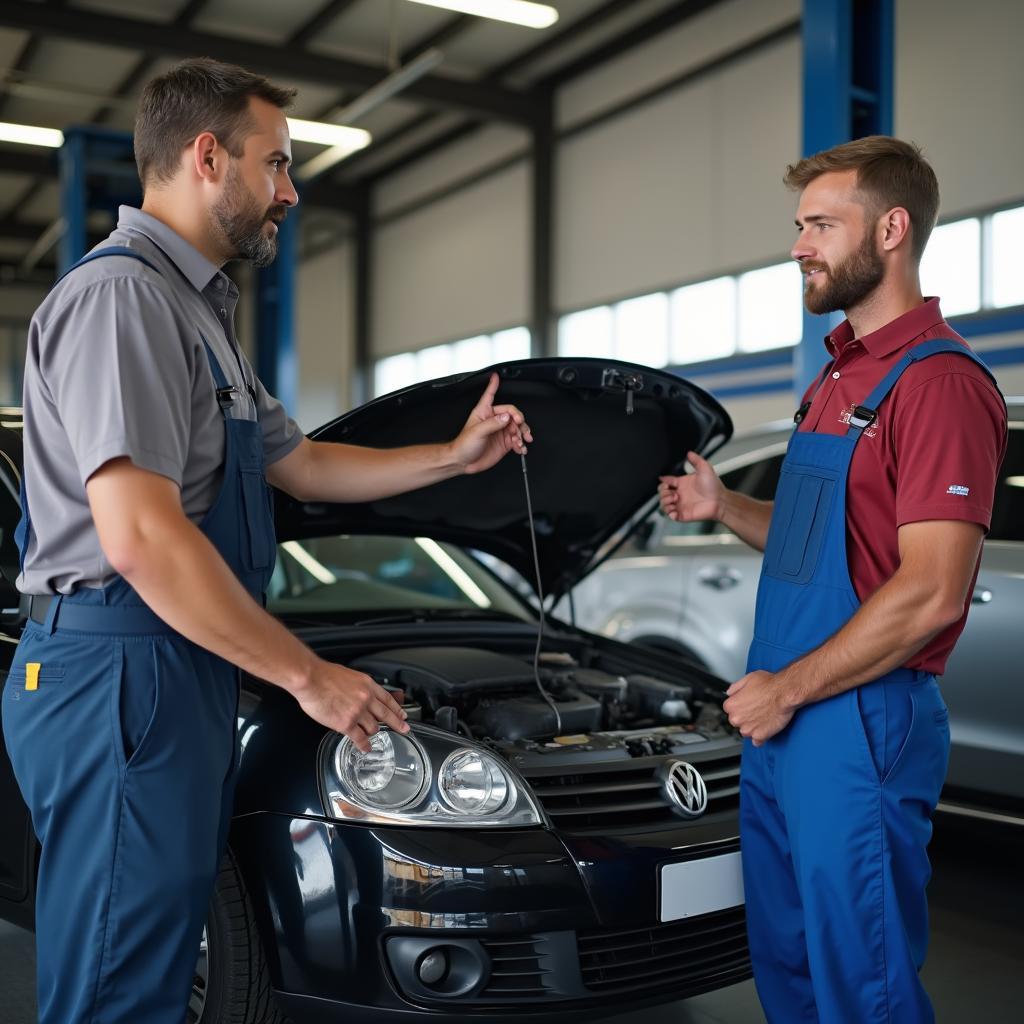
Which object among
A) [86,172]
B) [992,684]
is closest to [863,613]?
[992,684]

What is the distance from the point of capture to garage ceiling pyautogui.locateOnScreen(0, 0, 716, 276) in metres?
11.0

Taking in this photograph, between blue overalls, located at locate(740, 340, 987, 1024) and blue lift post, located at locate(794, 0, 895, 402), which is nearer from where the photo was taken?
blue overalls, located at locate(740, 340, 987, 1024)

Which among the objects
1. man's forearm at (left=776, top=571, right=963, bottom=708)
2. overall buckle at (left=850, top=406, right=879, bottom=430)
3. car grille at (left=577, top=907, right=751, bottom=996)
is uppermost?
overall buckle at (left=850, top=406, right=879, bottom=430)

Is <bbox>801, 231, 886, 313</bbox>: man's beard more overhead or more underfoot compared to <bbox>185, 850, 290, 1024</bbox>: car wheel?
more overhead

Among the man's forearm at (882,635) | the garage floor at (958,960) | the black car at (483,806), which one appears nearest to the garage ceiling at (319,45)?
the black car at (483,806)

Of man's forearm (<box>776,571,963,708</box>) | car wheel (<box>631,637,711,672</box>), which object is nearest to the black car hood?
man's forearm (<box>776,571,963,708</box>)

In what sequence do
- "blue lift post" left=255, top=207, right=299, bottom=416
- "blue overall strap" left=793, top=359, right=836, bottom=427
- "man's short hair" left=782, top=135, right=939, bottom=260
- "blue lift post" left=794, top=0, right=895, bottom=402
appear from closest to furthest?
"man's short hair" left=782, top=135, right=939, bottom=260, "blue overall strap" left=793, top=359, right=836, bottom=427, "blue lift post" left=794, top=0, right=895, bottom=402, "blue lift post" left=255, top=207, right=299, bottom=416

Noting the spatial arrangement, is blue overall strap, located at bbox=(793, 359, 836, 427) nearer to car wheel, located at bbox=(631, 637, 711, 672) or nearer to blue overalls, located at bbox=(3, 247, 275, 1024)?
blue overalls, located at bbox=(3, 247, 275, 1024)

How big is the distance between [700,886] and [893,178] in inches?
49.4

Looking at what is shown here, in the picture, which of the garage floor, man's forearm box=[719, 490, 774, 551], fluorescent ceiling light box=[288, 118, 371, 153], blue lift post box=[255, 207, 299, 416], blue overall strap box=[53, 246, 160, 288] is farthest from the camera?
fluorescent ceiling light box=[288, 118, 371, 153]

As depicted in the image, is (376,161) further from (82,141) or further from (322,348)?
(82,141)

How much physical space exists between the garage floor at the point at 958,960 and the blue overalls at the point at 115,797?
107cm

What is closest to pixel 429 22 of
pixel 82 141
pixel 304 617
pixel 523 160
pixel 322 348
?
pixel 523 160

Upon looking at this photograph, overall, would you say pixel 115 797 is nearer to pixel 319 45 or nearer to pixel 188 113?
pixel 188 113
